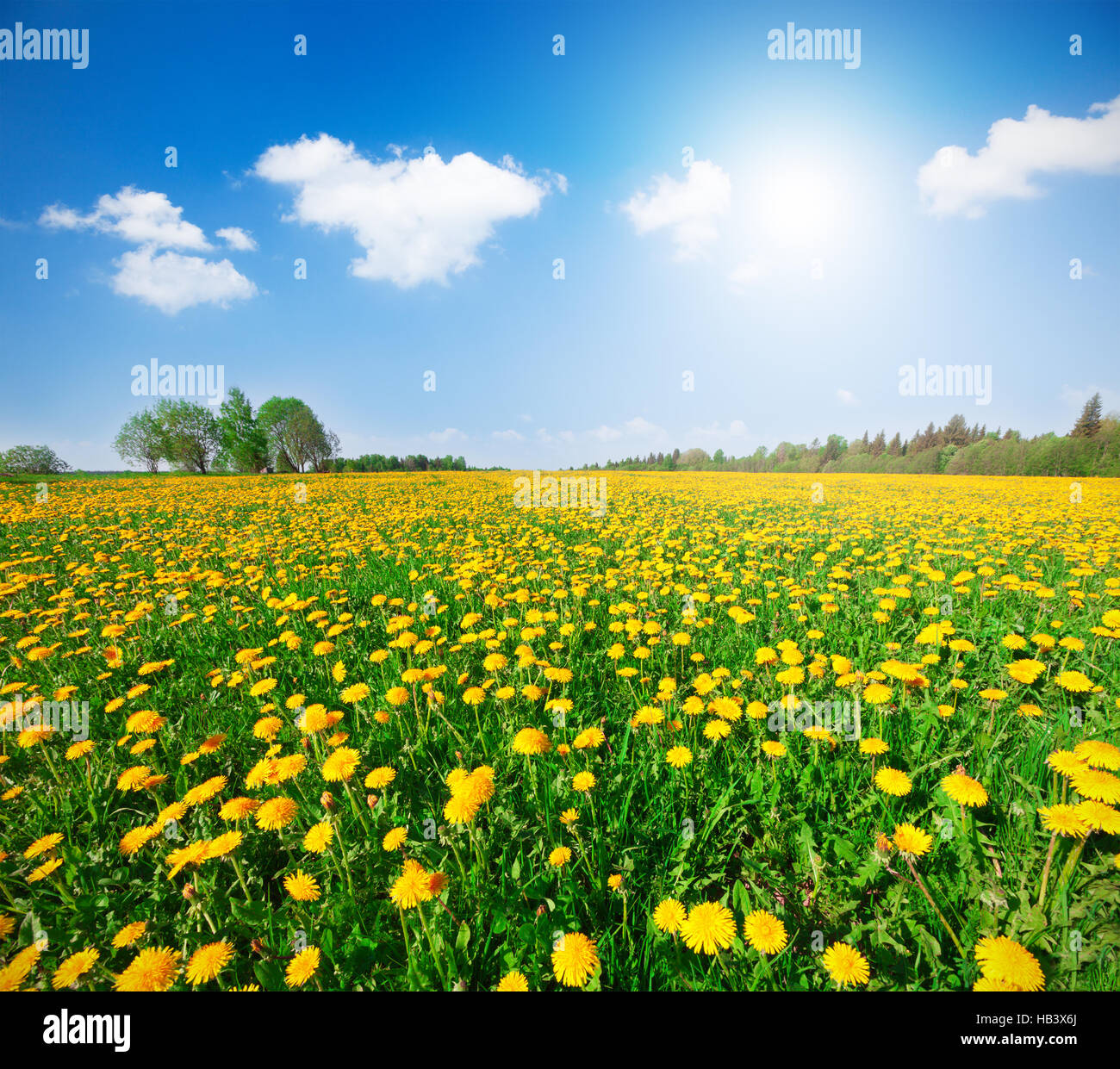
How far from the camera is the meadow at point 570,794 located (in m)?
1.42

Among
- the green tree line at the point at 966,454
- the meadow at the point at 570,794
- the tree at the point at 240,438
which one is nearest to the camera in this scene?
the meadow at the point at 570,794

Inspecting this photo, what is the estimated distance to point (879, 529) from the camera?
7.39m

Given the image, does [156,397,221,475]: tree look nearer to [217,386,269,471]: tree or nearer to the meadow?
[217,386,269,471]: tree

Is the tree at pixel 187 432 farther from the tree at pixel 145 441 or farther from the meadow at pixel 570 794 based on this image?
the meadow at pixel 570 794

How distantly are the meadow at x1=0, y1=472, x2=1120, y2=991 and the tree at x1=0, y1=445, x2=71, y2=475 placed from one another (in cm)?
8040

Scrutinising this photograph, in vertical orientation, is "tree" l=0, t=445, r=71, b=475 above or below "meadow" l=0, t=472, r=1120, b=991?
above

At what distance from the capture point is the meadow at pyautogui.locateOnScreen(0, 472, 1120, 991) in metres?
1.42

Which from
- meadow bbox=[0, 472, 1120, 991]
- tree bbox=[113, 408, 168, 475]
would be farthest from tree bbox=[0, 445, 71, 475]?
meadow bbox=[0, 472, 1120, 991]

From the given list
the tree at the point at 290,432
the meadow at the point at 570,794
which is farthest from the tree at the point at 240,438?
the meadow at the point at 570,794

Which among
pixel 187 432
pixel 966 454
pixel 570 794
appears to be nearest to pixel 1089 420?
pixel 966 454

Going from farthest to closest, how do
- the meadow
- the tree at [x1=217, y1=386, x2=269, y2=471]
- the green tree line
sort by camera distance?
the tree at [x1=217, y1=386, x2=269, y2=471]
the green tree line
the meadow

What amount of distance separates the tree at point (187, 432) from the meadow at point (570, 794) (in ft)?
207

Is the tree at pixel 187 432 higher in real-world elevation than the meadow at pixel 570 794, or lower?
higher
